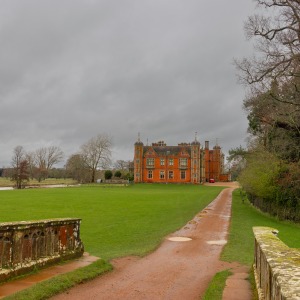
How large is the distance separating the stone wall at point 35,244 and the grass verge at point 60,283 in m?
0.81

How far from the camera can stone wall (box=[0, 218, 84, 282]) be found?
8102mm

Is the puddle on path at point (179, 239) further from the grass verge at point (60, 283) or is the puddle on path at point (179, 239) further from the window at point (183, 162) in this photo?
the window at point (183, 162)

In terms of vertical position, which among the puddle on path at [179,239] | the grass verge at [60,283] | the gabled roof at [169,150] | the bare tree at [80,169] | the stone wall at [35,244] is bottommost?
the puddle on path at [179,239]

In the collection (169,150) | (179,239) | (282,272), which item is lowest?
(179,239)

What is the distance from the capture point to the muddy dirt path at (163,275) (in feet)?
26.7

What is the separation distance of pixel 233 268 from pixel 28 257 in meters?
5.99

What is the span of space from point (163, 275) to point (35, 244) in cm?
354

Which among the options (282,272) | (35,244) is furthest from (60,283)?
(282,272)

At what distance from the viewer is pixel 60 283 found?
8.05 metres

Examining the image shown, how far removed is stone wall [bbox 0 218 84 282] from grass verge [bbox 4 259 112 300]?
81 cm

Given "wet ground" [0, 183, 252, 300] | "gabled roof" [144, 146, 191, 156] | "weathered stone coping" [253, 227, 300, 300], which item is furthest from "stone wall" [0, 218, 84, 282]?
"gabled roof" [144, 146, 191, 156]

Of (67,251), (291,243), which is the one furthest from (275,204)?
(67,251)

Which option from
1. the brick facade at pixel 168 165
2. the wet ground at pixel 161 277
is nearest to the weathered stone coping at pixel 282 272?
the wet ground at pixel 161 277

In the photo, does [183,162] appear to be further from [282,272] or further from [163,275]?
[282,272]
